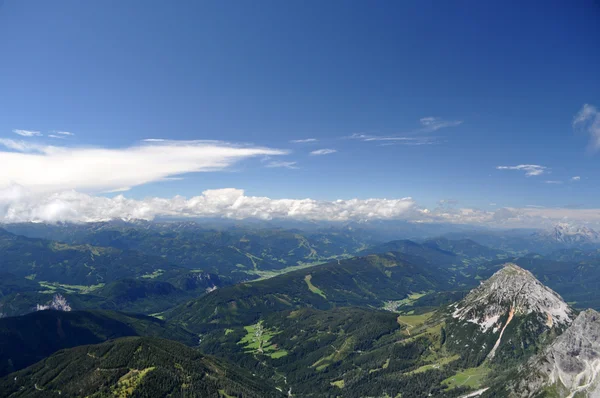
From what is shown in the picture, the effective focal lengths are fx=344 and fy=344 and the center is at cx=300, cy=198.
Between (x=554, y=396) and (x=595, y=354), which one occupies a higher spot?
(x=595, y=354)

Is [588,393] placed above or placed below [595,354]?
below

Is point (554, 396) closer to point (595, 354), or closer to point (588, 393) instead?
point (588, 393)

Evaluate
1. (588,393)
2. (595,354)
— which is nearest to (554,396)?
(588,393)
